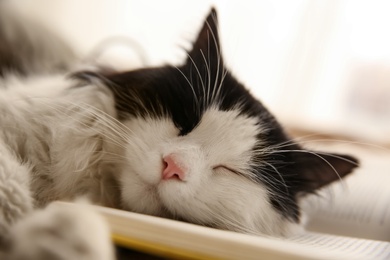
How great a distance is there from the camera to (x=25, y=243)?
1.95 ft

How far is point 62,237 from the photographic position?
23.6 inches

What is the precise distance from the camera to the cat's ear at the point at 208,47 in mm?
1129

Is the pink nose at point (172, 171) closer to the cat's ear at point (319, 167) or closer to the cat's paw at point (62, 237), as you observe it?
the cat's paw at point (62, 237)

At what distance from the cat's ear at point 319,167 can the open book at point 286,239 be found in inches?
3.7

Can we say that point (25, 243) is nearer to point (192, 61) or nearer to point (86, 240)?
point (86, 240)

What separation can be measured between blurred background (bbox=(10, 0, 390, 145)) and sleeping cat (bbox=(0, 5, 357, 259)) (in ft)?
6.70

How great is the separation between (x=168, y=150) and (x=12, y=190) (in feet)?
1.03

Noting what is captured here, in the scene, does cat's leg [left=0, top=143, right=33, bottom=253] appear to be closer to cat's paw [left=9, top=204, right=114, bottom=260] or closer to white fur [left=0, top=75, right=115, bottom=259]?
white fur [left=0, top=75, right=115, bottom=259]

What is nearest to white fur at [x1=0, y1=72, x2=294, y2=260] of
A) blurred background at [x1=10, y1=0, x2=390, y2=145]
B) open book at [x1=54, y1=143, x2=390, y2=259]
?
open book at [x1=54, y1=143, x2=390, y2=259]

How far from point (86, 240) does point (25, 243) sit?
84 millimetres

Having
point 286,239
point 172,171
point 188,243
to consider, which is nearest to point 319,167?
point 286,239

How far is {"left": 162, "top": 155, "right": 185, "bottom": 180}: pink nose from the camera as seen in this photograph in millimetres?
887

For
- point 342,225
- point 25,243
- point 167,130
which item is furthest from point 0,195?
point 342,225

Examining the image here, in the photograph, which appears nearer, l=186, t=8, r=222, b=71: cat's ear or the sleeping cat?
the sleeping cat
